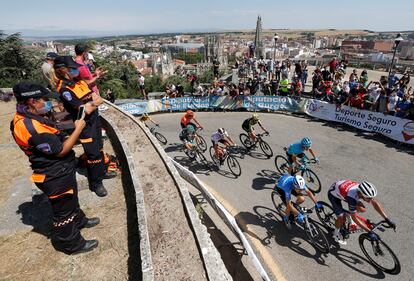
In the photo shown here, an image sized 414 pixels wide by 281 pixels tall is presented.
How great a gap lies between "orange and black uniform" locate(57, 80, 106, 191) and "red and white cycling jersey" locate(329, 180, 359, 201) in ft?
17.4

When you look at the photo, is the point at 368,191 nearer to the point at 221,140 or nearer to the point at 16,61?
the point at 221,140

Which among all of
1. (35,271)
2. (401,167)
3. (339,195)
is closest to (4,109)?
(35,271)

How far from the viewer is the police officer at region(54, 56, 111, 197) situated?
14.6 ft

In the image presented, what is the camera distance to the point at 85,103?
4852 millimetres

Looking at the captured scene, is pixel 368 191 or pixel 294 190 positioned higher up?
pixel 368 191

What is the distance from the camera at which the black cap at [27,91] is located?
10.4ft

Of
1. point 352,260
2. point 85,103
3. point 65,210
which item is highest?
point 85,103

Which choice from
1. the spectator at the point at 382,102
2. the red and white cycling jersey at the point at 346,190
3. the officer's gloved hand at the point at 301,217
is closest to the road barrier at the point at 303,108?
the spectator at the point at 382,102

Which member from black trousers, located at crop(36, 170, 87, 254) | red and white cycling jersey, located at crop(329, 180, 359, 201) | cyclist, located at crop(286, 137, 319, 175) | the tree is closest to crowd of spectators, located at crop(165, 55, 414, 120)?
cyclist, located at crop(286, 137, 319, 175)

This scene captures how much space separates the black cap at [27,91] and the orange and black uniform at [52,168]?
221 mm

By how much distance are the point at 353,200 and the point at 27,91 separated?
6181mm

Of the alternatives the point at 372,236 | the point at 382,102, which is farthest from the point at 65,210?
the point at 382,102

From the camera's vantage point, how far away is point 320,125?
14.3 m

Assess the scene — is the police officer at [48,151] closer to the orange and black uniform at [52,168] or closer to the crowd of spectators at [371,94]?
the orange and black uniform at [52,168]
